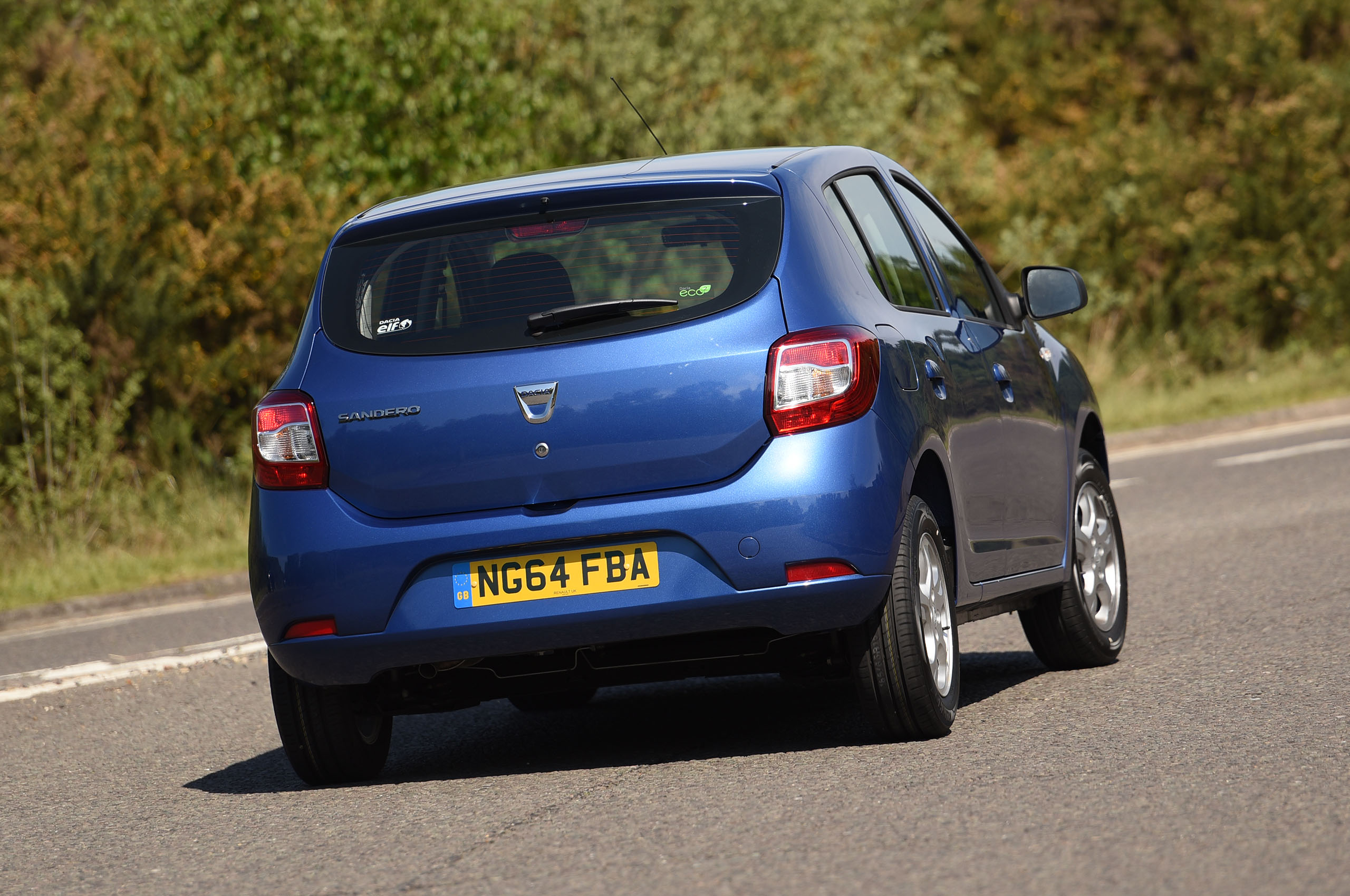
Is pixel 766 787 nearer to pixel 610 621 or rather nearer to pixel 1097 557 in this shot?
pixel 610 621

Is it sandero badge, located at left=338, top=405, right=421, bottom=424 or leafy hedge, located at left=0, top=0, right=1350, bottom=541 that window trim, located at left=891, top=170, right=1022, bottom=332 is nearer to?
sandero badge, located at left=338, top=405, right=421, bottom=424

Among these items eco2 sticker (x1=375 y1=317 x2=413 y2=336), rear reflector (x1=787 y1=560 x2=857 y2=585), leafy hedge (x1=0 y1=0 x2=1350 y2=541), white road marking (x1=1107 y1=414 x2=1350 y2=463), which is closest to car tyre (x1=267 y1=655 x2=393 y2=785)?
eco2 sticker (x1=375 y1=317 x2=413 y2=336)

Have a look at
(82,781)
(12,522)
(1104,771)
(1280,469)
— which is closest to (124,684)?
(82,781)

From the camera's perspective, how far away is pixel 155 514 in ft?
53.0

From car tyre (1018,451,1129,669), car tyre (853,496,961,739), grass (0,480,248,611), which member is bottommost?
grass (0,480,248,611)

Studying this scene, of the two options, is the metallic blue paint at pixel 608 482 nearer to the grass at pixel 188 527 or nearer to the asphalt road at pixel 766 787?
the asphalt road at pixel 766 787

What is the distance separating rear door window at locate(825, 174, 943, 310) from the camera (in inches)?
234

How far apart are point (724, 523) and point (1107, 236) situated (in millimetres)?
22157

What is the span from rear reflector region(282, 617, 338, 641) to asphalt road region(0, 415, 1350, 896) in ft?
1.70

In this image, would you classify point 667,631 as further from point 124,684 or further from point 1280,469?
point 1280,469

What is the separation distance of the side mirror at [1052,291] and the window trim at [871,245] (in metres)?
0.77

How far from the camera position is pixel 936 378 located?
5.88m

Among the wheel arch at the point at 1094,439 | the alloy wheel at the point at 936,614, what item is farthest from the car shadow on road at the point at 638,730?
the wheel arch at the point at 1094,439

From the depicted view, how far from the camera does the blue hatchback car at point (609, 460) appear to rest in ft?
17.3
